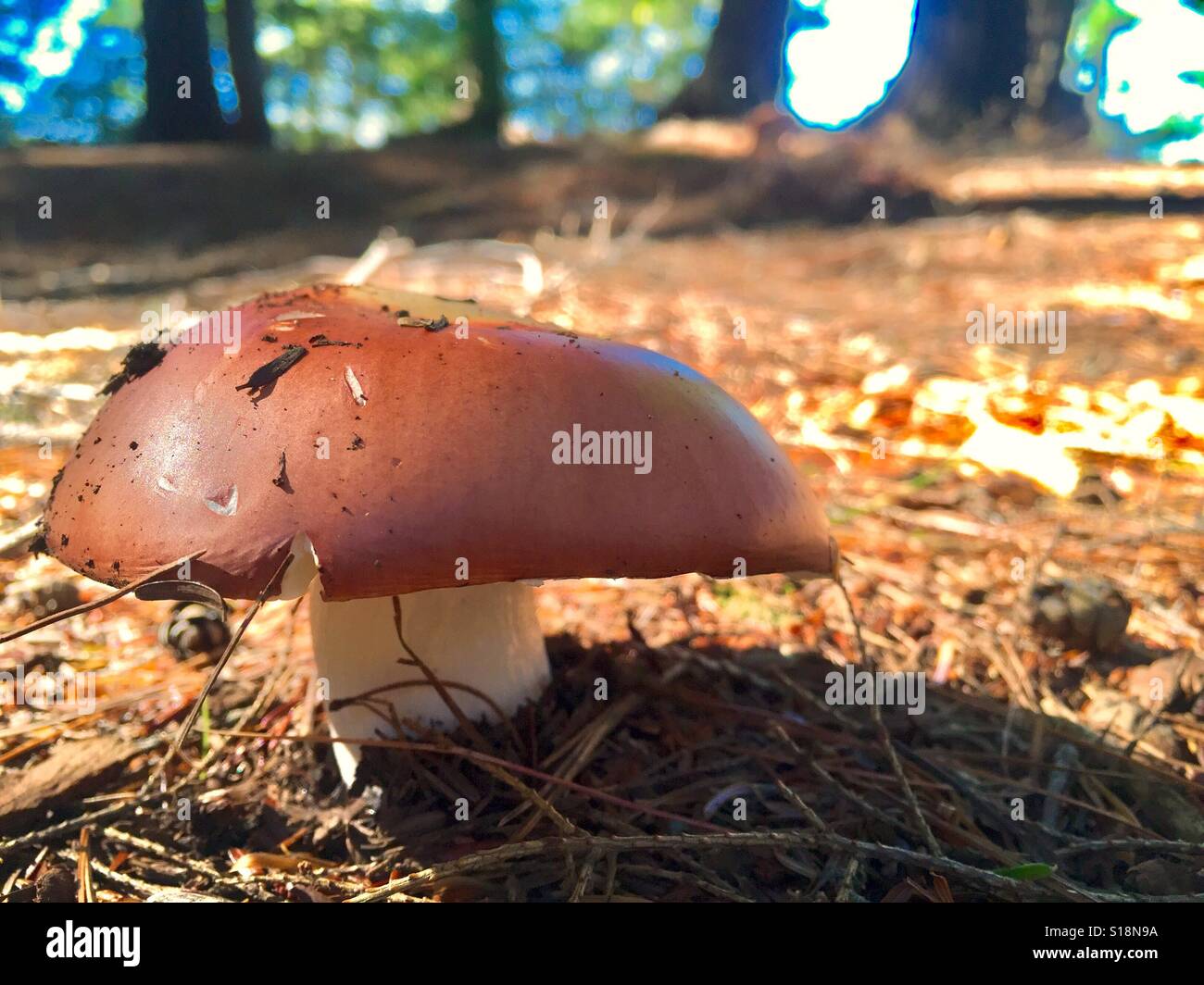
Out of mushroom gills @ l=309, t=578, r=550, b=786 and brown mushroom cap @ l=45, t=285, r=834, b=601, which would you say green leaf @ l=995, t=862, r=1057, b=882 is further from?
mushroom gills @ l=309, t=578, r=550, b=786

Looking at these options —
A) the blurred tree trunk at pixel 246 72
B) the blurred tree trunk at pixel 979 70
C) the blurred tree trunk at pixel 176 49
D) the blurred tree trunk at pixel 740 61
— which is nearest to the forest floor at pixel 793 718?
the blurred tree trunk at pixel 176 49

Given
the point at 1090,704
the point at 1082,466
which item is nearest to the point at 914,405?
the point at 1082,466
